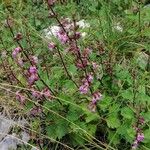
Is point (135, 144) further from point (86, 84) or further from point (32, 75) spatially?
point (32, 75)

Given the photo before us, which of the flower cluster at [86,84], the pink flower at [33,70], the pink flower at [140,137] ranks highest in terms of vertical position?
the pink flower at [33,70]

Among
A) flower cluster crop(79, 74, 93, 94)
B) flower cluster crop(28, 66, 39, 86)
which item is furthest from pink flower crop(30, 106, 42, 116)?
flower cluster crop(79, 74, 93, 94)

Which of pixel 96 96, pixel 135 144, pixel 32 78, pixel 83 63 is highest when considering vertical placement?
pixel 83 63

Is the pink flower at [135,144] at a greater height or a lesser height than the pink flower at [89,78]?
lesser

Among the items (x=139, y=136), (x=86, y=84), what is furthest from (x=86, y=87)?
(x=139, y=136)

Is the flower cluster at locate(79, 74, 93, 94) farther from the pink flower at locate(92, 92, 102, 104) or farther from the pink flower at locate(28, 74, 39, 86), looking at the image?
the pink flower at locate(28, 74, 39, 86)

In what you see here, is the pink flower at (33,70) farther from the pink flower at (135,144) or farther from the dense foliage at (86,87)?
the pink flower at (135,144)

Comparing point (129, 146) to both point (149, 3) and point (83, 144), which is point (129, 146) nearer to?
point (83, 144)

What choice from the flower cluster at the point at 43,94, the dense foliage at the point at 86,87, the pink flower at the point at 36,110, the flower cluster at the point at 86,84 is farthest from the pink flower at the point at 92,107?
the pink flower at the point at 36,110

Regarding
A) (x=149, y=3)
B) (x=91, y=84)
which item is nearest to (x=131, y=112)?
(x=91, y=84)
